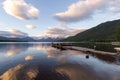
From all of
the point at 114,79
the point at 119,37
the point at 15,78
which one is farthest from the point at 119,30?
the point at 15,78

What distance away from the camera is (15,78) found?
77.3 ft

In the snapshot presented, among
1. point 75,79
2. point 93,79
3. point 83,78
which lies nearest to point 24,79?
point 75,79

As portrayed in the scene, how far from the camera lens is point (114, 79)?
23.7m

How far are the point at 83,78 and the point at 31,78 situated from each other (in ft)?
28.3

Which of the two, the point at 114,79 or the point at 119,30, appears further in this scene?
the point at 119,30

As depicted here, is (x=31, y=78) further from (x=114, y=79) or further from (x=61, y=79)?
(x=114, y=79)

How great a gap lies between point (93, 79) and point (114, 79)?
343cm

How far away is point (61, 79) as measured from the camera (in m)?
23.2

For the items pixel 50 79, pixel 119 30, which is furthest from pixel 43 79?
pixel 119 30

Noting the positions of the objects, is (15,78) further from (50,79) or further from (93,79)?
(93,79)

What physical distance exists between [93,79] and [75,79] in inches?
118

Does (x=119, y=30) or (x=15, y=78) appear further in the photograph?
(x=119, y=30)

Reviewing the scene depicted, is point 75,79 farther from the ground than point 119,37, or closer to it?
closer to it

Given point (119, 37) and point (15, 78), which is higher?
point (119, 37)
